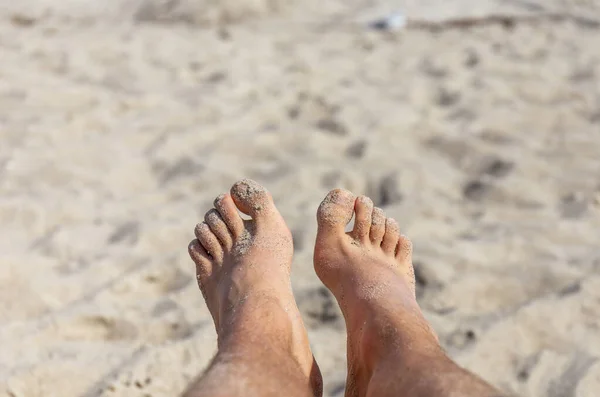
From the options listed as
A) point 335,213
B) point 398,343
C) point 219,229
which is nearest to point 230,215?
point 219,229

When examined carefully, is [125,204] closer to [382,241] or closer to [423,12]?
[382,241]

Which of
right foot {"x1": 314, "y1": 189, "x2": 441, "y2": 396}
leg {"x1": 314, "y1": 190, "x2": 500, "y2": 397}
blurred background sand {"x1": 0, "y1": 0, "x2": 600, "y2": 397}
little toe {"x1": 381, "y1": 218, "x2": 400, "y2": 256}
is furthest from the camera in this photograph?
little toe {"x1": 381, "y1": 218, "x2": 400, "y2": 256}

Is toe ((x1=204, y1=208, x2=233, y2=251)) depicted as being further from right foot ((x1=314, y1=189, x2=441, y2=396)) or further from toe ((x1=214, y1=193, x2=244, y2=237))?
right foot ((x1=314, y1=189, x2=441, y2=396))

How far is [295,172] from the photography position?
226 centimetres

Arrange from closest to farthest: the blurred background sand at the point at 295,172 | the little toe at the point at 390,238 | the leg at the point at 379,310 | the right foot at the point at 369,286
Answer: the leg at the point at 379,310
the right foot at the point at 369,286
the blurred background sand at the point at 295,172
the little toe at the point at 390,238

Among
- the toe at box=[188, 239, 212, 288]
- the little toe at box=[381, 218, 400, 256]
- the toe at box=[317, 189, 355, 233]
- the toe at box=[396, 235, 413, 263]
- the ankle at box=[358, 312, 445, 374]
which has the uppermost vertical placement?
the ankle at box=[358, 312, 445, 374]

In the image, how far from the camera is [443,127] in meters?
2.63

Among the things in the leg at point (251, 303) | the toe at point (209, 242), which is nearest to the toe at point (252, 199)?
the leg at point (251, 303)

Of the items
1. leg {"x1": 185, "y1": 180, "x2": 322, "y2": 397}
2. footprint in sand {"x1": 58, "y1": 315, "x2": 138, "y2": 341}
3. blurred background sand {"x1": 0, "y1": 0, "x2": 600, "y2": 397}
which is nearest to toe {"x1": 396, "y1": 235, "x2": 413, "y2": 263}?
blurred background sand {"x1": 0, "y1": 0, "x2": 600, "y2": 397}

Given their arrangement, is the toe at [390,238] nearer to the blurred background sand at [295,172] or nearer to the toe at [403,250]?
the toe at [403,250]

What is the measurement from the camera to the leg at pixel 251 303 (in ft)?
3.37

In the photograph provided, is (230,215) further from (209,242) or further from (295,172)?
(295,172)

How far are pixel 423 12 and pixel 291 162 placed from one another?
2442mm

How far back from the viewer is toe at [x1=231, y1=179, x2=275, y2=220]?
1.56 meters
